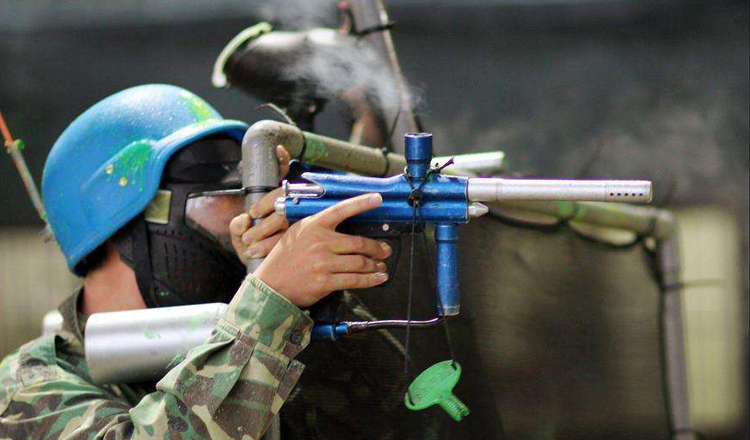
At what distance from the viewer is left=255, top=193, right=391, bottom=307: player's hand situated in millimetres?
2191

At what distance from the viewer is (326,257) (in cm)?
221

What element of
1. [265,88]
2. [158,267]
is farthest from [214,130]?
[265,88]

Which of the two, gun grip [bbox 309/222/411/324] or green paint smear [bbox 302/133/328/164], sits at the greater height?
green paint smear [bbox 302/133/328/164]

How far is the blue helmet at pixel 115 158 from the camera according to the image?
305 cm

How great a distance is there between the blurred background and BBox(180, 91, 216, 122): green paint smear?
3537 millimetres

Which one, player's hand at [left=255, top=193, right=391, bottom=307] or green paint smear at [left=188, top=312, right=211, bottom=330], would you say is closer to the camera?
player's hand at [left=255, top=193, right=391, bottom=307]

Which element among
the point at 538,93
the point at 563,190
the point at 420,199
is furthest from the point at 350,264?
the point at 538,93

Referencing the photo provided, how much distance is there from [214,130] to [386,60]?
39.8 inches

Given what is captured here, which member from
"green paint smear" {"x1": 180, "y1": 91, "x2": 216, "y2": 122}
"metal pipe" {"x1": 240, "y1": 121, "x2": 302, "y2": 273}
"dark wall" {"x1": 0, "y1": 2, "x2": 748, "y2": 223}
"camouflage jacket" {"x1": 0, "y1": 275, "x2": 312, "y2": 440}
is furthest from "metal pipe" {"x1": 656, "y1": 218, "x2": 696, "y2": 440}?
"dark wall" {"x1": 0, "y1": 2, "x2": 748, "y2": 223}

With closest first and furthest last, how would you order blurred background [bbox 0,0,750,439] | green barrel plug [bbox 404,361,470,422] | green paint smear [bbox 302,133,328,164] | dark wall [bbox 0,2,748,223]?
1. green barrel plug [bbox 404,361,470,422]
2. green paint smear [bbox 302,133,328,164]
3. blurred background [bbox 0,0,750,439]
4. dark wall [bbox 0,2,748,223]

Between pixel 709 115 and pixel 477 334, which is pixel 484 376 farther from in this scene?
pixel 709 115

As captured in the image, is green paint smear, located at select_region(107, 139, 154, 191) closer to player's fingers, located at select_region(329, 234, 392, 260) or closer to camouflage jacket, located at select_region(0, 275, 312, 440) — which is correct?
camouflage jacket, located at select_region(0, 275, 312, 440)

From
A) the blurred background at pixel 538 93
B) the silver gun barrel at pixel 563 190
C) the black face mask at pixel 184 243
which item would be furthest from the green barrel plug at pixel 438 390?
the blurred background at pixel 538 93

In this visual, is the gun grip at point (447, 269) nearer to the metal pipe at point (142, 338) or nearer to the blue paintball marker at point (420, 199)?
the blue paintball marker at point (420, 199)
